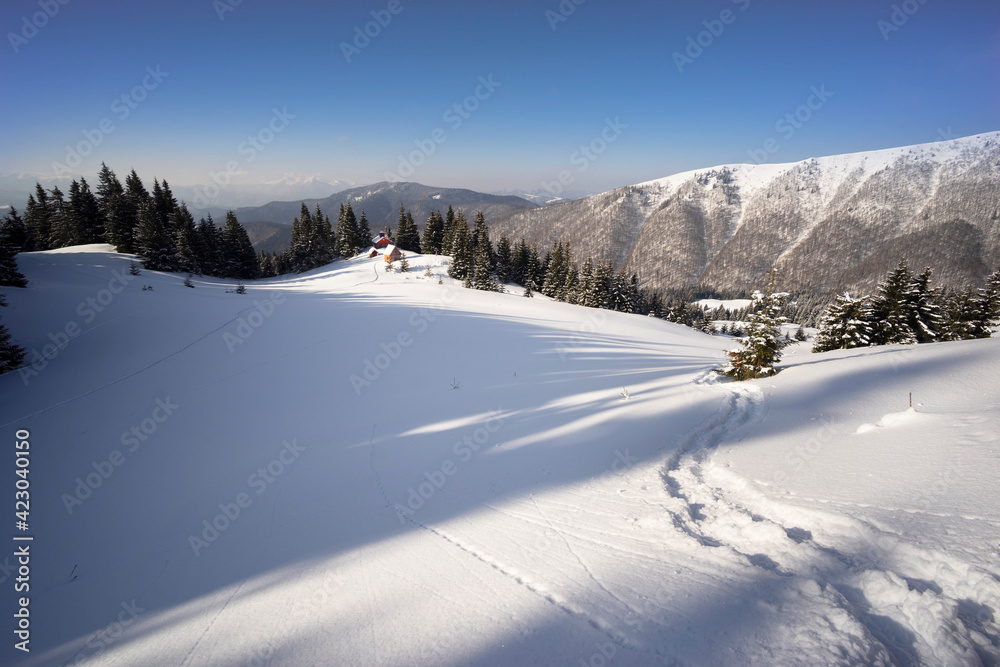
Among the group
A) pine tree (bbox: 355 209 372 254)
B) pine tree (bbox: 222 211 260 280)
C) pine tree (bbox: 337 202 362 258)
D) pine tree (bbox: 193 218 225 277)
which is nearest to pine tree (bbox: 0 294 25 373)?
pine tree (bbox: 193 218 225 277)

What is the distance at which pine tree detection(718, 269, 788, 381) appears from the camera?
11678 millimetres

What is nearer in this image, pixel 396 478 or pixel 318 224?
pixel 396 478

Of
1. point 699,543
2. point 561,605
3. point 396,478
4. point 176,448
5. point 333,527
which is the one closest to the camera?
point 561,605

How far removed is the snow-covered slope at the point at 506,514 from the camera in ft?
9.36

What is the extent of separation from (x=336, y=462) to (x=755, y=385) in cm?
1076

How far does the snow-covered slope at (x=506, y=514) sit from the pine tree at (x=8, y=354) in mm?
480

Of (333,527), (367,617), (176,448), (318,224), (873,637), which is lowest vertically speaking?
(176,448)

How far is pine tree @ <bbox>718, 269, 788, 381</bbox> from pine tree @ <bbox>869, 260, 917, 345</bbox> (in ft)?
52.3

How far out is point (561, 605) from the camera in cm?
313

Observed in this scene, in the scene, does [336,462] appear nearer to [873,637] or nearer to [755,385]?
[873,637]

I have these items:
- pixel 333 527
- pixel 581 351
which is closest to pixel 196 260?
pixel 581 351

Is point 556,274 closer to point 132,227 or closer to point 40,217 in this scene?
point 132,227

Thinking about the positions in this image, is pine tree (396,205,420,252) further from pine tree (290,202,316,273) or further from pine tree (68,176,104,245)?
pine tree (68,176,104,245)

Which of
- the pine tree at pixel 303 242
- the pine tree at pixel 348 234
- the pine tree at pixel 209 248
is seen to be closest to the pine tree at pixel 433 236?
the pine tree at pixel 348 234
